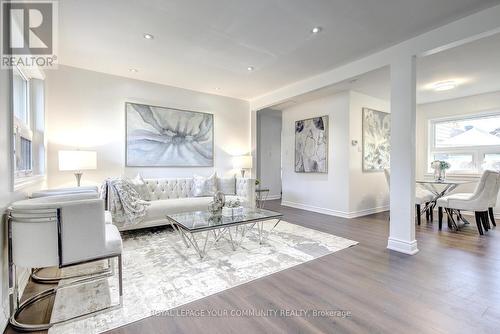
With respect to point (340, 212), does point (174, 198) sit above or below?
above

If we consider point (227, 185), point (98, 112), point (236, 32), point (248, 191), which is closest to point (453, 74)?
point (236, 32)

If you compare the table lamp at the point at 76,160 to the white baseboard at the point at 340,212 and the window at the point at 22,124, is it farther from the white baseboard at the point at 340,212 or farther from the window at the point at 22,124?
the white baseboard at the point at 340,212

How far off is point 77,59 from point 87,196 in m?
2.54

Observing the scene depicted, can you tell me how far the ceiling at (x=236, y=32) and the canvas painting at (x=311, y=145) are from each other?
1.57 m

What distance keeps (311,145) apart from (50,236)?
4950mm

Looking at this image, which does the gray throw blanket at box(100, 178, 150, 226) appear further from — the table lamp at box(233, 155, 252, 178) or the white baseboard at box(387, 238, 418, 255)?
the white baseboard at box(387, 238, 418, 255)

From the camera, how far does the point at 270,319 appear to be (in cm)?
168

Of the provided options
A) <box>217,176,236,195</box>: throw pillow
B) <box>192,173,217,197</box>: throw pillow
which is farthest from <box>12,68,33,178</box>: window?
<box>217,176,236,195</box>: throw pillow

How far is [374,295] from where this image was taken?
1.97m

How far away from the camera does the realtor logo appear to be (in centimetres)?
180

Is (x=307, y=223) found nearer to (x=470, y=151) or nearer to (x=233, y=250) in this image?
(x=233, y=250)

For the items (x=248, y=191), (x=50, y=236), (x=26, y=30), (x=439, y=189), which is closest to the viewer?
(x=50, y=236)

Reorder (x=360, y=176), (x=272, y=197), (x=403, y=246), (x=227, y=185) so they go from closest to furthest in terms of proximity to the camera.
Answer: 1. (x=403, y=246)
2. (x=227, y=185)
3. (x=360, y=176)
4. (x=272, y=197)

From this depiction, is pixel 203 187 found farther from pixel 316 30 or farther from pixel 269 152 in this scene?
pixel 269 152
